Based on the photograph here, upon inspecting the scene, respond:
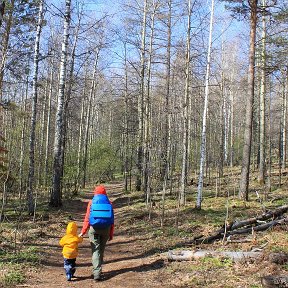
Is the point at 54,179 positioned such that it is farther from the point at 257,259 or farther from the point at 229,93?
the point at 229,93

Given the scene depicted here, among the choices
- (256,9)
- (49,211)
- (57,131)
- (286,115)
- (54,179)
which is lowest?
(49,211)

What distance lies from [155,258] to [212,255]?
1.39 meters

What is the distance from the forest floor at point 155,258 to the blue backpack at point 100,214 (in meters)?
1.02

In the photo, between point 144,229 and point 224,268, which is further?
point 144,229

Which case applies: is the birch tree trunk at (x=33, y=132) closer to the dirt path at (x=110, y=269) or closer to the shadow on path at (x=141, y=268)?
the dirt path at (x=110, y=269)

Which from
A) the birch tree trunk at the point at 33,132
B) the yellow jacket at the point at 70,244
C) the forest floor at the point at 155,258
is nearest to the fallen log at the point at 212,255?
the forest floor at the point at 155,258

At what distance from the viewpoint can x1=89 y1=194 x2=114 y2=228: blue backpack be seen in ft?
20.4

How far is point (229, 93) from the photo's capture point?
38094 mm

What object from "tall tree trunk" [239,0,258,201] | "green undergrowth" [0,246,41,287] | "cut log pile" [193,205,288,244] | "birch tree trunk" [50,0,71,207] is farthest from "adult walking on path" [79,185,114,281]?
"tall tree trunk" [239,0,258,201]

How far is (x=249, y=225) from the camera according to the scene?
28.2ft

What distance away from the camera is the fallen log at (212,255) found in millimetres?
6156

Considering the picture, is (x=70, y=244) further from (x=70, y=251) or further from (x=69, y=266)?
(x=69, y=266)

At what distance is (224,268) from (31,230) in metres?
6.37

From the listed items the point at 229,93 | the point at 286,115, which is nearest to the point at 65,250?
the point at 286,115
